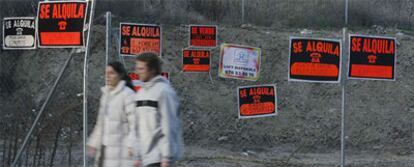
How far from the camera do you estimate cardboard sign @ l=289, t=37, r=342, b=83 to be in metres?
9.57

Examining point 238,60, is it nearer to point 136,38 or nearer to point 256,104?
point 256,104

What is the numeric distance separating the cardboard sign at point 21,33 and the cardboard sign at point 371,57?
13.4 feet

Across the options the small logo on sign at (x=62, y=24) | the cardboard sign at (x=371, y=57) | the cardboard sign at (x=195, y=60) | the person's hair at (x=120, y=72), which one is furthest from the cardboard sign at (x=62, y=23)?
the cardboard sign at (x=195, y=60)

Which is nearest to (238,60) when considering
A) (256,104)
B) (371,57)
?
(256,104)

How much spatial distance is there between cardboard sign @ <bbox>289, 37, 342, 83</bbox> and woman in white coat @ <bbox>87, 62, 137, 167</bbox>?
3.53 meters

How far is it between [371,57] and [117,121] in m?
4.42

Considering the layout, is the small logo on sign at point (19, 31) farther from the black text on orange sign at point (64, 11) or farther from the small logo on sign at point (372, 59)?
the small logo on sign at point (372, 59)

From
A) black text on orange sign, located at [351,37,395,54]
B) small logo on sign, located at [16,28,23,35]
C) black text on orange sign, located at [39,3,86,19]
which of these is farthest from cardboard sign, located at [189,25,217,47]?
black text on orange sign, located at [39,3,86,19]

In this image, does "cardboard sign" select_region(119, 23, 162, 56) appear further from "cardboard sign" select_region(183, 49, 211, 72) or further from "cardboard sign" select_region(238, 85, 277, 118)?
"cardboard sign" select_region(183, 49, 211, 72)

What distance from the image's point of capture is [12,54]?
784 inches

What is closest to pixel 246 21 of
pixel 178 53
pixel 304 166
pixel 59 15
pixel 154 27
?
pixel 178 53

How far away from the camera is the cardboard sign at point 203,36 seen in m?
14.8

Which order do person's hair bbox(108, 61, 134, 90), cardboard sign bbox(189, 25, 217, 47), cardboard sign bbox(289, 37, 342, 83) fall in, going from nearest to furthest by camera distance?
person's hair bbox(108, 61, 134, 90)
cardboard sign bbox(289, 37, 342, 83)
cardboard sign bbox(189, 25, 217, 47)

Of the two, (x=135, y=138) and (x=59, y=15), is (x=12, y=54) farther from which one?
(x=135, y=138)
